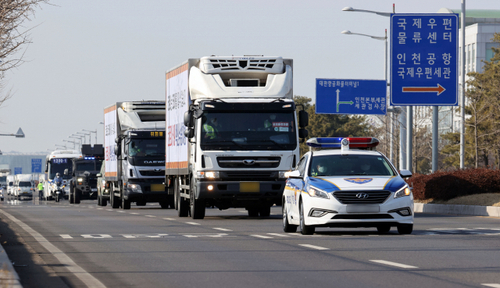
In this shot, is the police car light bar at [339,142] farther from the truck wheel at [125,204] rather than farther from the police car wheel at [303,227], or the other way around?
the truck wheel at [125,204]

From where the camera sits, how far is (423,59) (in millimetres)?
32094

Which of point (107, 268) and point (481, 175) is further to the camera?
point (481, 175)

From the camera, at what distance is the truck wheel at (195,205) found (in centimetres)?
2340

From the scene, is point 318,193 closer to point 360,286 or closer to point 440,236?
point 440,236

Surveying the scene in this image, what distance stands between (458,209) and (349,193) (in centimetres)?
1269

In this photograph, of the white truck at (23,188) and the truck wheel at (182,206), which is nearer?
the truck wheel at (182,206)

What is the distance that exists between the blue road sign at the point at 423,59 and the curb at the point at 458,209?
374cm

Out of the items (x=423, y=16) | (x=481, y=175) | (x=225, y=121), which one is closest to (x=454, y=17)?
(x=423, y=16)

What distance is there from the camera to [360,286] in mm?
9383

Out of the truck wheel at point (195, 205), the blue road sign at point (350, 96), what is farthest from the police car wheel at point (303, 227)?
the blue road sign at point (350, 96)

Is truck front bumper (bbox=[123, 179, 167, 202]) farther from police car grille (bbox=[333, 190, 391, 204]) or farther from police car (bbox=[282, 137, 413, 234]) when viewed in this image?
police car grille (bbox=[333, 190, 391, 204])

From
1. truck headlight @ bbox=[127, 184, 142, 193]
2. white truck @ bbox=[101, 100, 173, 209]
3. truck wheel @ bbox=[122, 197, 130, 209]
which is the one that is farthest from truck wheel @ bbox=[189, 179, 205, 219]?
truck wheel @ bbox=[122, 197, 130, 209]

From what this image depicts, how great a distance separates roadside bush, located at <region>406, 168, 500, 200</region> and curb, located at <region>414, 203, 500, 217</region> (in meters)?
0.82

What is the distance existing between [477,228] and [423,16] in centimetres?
1413
